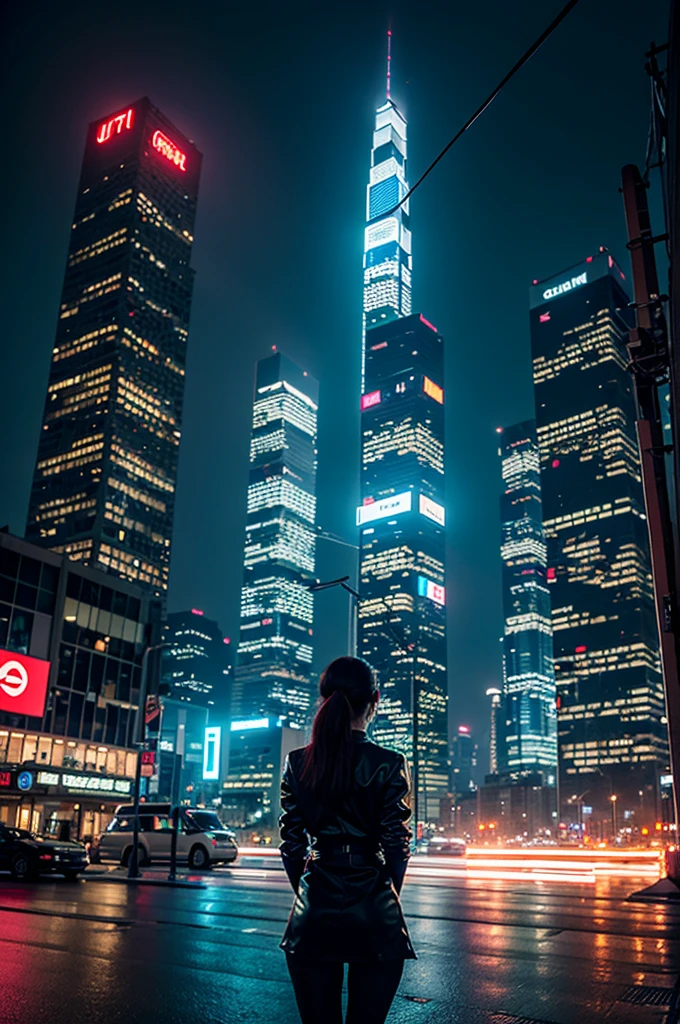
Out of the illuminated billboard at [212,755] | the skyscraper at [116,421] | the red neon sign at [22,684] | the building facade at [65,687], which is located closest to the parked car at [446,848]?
the building facade at [65,687]

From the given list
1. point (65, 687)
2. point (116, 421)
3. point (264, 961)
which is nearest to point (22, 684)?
point (65, 687)

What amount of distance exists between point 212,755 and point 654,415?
156415 mm

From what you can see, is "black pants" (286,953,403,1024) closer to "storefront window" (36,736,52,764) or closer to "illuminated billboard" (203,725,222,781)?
"storefront window" (36,736,52,764)

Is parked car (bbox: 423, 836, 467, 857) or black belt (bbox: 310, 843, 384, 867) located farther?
parked car (bbox: 423, 836, 467, 857)

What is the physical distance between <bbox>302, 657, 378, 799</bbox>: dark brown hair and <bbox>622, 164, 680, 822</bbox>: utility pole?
38.6ft

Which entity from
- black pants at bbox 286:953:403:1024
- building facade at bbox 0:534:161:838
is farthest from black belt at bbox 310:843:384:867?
building facade at bbox 0:534:161:838

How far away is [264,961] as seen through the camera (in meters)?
8.52

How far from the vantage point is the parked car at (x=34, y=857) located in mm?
19609

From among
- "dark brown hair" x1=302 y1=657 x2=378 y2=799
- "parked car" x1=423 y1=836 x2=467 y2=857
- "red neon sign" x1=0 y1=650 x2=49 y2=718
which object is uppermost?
"red neon sign" x1=0 y1=650 x2=49 y2=718

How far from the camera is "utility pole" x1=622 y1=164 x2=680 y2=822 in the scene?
49.4ft

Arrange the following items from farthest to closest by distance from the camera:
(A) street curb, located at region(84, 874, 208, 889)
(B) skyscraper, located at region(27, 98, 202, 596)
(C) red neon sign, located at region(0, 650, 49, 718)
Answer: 1. (B) skyscraper, located at region(27, 98, 202, 596)
2. (C) red neon sign, located at region(0, 650, 49, 718)
3. (A) street curb, located at region(84, 874, 208, 889)

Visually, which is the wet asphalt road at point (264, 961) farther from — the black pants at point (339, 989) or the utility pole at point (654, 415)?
the utility pole at point (654, 415)

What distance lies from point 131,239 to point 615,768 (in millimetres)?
167703

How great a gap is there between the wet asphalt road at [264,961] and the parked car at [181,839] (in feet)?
32.8
